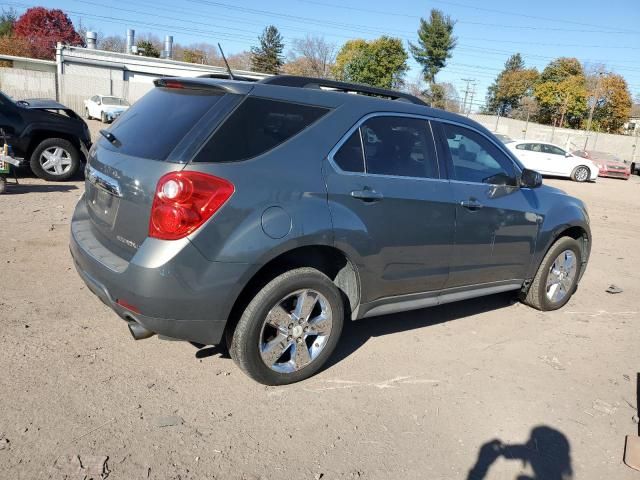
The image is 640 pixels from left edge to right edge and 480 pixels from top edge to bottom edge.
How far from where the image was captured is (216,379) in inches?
136

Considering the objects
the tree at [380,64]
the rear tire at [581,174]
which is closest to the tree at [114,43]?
the tree at [380,64]

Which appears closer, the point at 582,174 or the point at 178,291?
the point at 178,291

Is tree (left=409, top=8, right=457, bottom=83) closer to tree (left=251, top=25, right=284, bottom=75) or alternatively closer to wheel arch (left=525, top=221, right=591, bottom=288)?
tree (left=251, top=25, right=284, bottom=75)

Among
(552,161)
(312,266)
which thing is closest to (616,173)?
(552,161)

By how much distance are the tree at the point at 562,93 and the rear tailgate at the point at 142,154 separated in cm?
5955

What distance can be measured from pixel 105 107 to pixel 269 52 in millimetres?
49895

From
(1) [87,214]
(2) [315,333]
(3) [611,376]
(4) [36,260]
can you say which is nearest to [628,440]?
(3) [611,376]

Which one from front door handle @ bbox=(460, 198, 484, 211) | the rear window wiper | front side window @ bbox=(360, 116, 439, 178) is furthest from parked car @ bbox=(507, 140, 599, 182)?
the rear window wiper

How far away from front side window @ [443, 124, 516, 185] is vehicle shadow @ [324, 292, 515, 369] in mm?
1339

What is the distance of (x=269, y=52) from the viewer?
74.7m

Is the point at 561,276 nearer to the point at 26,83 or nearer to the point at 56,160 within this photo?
the point at 56,160

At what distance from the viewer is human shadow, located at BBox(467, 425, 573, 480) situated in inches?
114

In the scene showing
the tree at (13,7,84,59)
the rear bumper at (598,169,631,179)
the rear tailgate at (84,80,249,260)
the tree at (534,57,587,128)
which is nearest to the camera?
the rear tailgate at (84,80,249,260)

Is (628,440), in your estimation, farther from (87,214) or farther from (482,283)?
(87,214)
